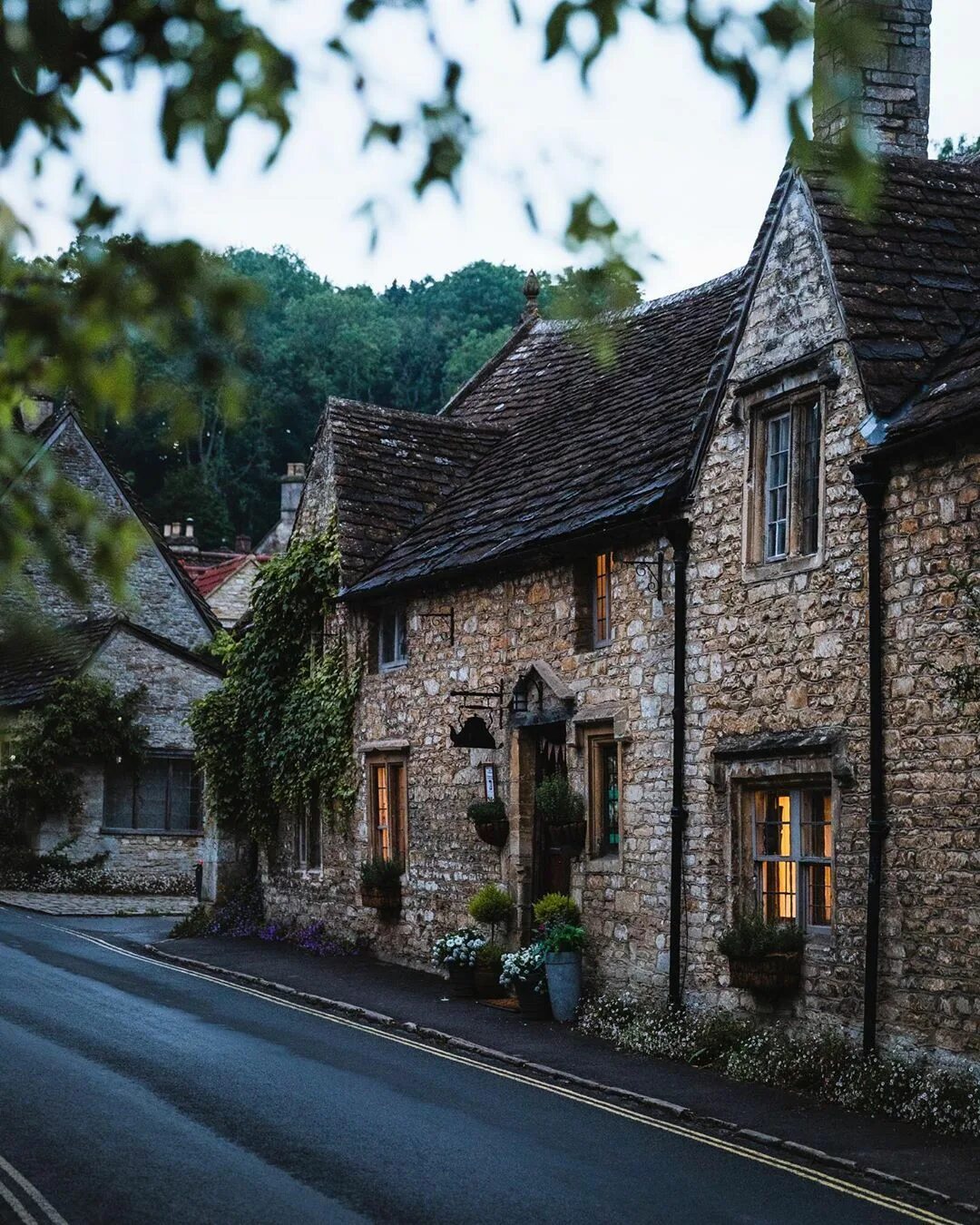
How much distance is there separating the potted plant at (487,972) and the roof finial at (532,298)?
1396cm

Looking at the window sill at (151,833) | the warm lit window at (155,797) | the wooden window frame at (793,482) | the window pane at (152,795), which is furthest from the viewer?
the window pane at (152,795)

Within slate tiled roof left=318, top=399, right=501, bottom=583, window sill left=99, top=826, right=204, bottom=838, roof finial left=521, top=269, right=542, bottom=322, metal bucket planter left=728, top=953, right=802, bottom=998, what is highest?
roof finial left=521, top=269, right=542, bottom=322

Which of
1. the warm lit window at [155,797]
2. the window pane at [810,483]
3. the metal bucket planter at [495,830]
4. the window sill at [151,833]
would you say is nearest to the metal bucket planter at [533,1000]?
the metal bucket planter at [495,830]

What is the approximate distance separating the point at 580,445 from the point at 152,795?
1727 cm

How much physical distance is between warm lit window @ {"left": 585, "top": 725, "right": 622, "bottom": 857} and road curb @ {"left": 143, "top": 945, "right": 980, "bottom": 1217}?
8.69ft

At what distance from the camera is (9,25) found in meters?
4.50

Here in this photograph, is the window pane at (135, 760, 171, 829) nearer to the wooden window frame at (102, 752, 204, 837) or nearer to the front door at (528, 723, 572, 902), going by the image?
the wooden window frame at (102, 752, 204, 837)

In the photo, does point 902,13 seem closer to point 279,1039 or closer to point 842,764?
point 842,764

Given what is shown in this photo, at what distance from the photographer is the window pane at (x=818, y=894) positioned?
14.5m

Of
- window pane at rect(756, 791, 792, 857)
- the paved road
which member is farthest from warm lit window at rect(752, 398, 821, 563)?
the paved road

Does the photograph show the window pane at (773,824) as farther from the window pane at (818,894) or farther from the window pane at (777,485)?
the window pane at (777,485)

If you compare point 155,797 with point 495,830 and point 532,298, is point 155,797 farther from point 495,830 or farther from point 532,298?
point 495,830

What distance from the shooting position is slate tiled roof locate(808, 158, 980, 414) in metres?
14.4

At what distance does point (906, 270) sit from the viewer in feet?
50.3
